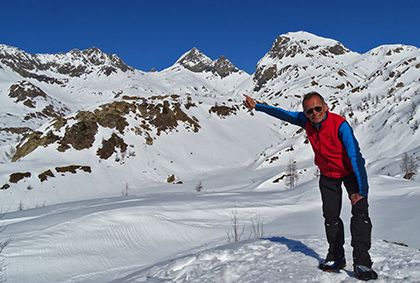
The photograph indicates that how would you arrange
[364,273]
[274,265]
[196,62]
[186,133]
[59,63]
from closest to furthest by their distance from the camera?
[364,273]
[274,265]
[186,133]
[59,63]
[196,62]

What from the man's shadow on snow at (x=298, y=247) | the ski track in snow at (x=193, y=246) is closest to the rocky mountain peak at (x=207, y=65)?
Answer: the ski track in snow at (x=193, y=246)

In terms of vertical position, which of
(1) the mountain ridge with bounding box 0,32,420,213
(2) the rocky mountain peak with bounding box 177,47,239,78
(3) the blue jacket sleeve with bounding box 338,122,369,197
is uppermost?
Result: (2) the rocky mountain peak with bounding box 177,47,239,78

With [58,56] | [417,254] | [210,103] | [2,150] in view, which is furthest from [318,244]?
[58,56]

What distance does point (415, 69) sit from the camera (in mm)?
35125

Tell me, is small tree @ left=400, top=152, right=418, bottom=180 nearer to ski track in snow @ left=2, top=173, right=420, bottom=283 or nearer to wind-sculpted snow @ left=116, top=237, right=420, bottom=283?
ski track in snow @ left=2, top=173, right=420, bottom=283

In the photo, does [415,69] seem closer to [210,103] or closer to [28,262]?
[210,103]

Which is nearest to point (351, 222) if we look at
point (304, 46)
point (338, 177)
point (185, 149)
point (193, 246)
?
point (338, 177)

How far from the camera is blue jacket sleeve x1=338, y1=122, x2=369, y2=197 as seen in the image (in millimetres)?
2389

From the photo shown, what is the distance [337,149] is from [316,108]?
459mm

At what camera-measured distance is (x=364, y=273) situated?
2385 mm

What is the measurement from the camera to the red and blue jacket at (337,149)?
7.92ft

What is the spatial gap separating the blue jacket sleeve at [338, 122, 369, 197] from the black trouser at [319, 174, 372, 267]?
19 cm

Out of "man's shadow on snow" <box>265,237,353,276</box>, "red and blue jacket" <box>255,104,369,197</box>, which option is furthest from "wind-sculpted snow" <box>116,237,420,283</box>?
"red and blue jacket" <box>255,104,369,197</box>

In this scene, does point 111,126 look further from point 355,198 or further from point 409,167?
point 355,198
